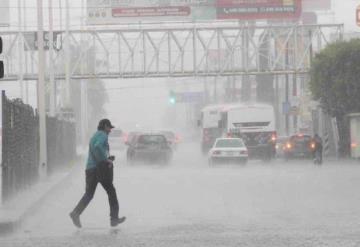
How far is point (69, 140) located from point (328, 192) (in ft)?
81.3

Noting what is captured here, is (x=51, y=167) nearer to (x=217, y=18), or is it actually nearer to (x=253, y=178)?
(x=253, y=178)

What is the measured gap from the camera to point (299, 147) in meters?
47.1

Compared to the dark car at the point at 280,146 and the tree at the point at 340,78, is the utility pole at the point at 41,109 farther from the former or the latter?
the dark car at the point at 280,146

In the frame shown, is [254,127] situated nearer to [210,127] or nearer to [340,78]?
[340,78]

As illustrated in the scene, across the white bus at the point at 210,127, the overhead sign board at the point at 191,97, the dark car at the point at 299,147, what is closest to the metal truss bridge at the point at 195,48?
the white bus at the point at 210,127

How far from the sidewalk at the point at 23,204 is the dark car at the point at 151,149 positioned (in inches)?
597

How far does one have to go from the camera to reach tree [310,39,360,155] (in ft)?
158

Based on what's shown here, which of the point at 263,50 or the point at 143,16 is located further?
the point at 263,50

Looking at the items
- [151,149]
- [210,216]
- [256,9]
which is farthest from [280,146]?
[210,216]

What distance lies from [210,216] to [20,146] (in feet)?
22.2

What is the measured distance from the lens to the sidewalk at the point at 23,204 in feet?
48.6

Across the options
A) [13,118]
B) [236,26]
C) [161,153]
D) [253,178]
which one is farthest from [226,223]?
[236,26]

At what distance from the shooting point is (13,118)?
20266 millimetres

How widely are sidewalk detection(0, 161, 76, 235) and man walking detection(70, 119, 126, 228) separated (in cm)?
110
